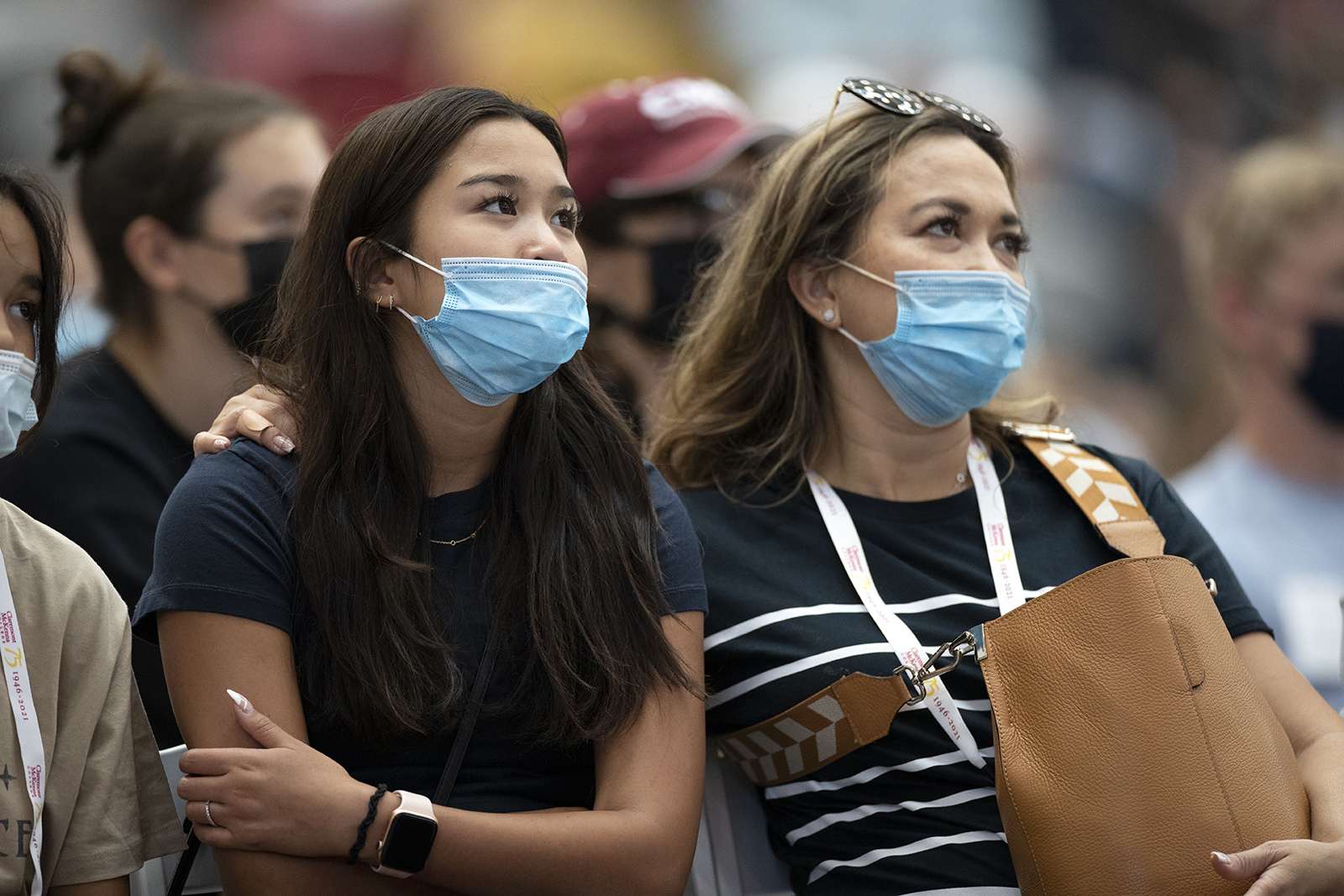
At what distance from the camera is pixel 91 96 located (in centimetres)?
381

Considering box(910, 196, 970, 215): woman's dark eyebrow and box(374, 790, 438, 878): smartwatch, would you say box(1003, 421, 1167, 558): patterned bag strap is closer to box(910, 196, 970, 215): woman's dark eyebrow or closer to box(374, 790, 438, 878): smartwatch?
box(910, 196, 970, 215): woman's dark eyebrow

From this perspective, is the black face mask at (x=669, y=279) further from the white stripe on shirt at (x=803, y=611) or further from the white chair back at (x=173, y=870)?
the white chair back at (x=173, y=870)

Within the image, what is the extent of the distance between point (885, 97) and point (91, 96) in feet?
7.62

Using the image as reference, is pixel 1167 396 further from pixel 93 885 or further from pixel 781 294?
pixel 93 885

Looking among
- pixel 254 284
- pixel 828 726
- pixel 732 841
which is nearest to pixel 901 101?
pixel 828 726

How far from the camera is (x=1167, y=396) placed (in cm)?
859

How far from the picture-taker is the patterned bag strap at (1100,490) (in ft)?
8.95

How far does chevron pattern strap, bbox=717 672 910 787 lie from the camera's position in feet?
8.11

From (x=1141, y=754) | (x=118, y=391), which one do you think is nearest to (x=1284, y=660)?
(x=1141, y=754)

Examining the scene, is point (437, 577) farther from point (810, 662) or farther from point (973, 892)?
point (973, 892)

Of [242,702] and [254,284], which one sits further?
[254,284]

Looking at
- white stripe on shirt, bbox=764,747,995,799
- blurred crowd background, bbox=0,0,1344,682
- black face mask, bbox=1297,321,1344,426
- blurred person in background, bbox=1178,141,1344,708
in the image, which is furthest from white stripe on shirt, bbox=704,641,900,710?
blurred crowd background, bbox=0,0,1344,682

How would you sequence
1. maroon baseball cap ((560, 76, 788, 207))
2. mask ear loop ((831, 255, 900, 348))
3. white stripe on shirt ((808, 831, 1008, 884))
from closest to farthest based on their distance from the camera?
1. white stripe on shirt ((808, 831, 1008, 884))
2. mask ear loop ((831, 255, 900, 348))
3. maroon baseball cap ((560, 76, 788, 207))

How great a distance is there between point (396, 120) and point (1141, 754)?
68.1 inches
